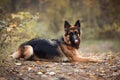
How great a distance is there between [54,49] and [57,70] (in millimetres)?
1629

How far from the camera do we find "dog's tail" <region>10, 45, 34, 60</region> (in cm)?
1167

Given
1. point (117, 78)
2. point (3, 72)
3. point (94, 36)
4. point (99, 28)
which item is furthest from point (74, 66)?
point (99, 28)

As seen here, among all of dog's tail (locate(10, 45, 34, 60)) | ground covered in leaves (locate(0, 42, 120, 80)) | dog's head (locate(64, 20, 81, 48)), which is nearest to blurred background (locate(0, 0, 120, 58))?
dog's head (locate(64, 20, 81, 48))

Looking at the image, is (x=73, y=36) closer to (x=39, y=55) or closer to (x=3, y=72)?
(x=39, y=55)

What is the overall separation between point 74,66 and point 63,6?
58.1 ft

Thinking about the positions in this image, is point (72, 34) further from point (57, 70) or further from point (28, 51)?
point (57, 70)

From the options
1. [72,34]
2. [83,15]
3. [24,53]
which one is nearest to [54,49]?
[72,34]

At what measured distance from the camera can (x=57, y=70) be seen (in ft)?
33.7

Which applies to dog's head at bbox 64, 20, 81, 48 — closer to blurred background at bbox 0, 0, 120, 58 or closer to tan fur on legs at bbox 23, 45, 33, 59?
tan fur on legs at bbox 23, 45, 33, 59

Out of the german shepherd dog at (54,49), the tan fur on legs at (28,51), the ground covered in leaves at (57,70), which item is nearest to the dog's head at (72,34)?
the german shepherd dog at (54,49)

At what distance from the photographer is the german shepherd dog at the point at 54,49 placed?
38.4 ft

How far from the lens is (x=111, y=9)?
28.2m

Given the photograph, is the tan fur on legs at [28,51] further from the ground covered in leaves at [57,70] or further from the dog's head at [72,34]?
the dog's head at [72,34]

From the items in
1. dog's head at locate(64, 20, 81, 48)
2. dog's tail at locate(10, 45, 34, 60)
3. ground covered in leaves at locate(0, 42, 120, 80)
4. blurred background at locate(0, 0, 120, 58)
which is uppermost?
blurred background at locate(0, 0, 120, 58)
